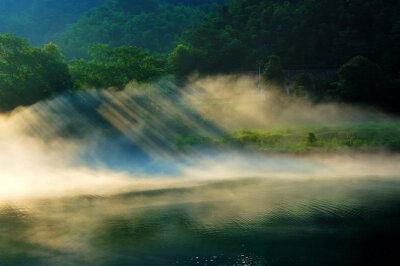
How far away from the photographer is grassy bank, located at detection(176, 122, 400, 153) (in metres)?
26.3

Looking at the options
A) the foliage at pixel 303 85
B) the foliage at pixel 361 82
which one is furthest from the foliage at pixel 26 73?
the foliage at pixel 361 82

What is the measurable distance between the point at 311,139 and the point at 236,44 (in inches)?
1265

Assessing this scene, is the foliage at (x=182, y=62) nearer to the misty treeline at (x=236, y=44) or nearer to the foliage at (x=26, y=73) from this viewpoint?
the misty treeline at (x=236, y=44)

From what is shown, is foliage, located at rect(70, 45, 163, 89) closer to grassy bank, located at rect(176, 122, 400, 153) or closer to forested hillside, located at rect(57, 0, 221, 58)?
grassy bank, located at rect(176, 122, 400, 153)

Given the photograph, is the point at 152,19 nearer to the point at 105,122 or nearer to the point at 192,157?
→ the point at 105,122

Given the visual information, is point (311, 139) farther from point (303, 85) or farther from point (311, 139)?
point (303, 85)

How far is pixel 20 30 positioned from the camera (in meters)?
86.5

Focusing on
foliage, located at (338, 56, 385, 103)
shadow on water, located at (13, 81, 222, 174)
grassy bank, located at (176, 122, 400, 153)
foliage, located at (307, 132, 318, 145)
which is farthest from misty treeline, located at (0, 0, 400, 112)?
foliage, located at (307, 132, 318, 145)

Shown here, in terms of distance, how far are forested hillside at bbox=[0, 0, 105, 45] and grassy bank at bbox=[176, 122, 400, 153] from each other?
207 feet

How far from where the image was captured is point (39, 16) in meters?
91.8

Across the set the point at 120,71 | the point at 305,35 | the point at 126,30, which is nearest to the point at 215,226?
the point at 120,71

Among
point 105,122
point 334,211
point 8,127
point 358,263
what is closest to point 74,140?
point 105,122

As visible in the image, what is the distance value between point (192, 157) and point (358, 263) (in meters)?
19.9

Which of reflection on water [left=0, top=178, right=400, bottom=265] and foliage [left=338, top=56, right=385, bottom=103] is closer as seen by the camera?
reflection on water [left=0, top=178, right=400, bottom=265]
